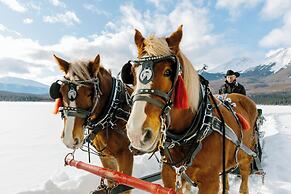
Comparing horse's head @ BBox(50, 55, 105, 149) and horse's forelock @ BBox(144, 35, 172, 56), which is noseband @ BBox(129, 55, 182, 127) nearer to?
horse's forelock @ BBox(144, 35, 172, 56)

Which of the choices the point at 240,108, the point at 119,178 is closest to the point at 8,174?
the point at 119,178

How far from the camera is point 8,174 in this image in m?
6.35

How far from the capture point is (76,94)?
11.2 ft

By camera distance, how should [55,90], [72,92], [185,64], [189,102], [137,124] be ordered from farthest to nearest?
[55,90] → [72,92] → [189,102] → [185,64] → [137,124]

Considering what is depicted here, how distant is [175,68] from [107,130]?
1.99 metres

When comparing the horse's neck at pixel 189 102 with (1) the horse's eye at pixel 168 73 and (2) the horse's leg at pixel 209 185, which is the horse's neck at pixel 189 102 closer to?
(1) the horse's eye at pixel 168 73

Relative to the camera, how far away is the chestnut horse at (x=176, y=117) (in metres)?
1.98

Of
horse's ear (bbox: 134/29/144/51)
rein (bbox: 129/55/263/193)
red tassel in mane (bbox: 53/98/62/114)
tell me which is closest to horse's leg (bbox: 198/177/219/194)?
rein (bbox: 129/55/263/193)

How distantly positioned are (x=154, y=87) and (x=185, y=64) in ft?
1.74

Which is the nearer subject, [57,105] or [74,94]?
[74,94]

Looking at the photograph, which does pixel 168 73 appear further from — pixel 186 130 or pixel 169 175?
pixel 169 175

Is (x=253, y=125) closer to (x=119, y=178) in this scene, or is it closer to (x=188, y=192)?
(x=188, y=192)

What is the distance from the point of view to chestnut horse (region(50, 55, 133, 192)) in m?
3.33

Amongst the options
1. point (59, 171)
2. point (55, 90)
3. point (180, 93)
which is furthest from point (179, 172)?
point (59, 171)
